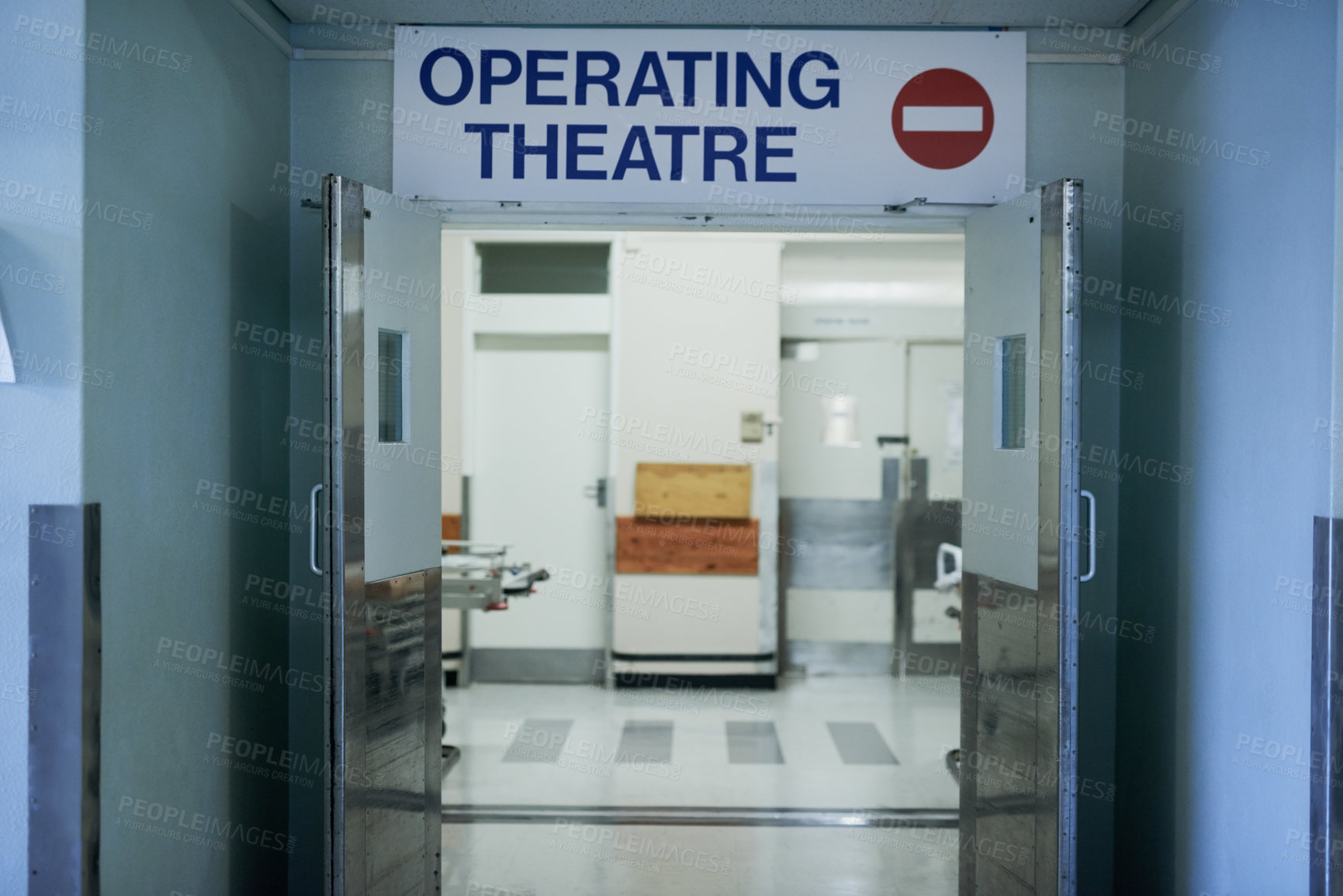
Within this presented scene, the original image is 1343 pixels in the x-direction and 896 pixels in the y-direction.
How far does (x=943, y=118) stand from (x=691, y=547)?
3.30 m

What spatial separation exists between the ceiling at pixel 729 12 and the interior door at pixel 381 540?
705 millimetres

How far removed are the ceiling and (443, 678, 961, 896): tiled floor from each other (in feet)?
9.61

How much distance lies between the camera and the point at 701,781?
4297 millimetres

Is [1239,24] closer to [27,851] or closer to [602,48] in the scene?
[602,48]

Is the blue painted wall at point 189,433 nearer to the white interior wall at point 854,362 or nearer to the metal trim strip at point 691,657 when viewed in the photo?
the metal trim strip at point 691,657

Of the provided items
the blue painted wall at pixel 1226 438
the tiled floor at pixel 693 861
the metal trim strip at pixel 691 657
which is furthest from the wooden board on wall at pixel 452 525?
the blue painted wall at pixel 1226 438

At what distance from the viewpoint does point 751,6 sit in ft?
9.85

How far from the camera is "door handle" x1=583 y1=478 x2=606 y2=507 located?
20.1 feet

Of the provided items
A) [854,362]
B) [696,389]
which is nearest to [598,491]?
[696,389]

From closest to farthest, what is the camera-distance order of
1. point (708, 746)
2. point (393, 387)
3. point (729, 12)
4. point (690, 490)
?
point (393, 387) < point (729, 12) < point (708, 746) < point (690, 490)

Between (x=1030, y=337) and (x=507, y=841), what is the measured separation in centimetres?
265

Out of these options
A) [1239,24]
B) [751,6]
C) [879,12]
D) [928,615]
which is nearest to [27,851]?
[751,6]

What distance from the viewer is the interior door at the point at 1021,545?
2.57 meters

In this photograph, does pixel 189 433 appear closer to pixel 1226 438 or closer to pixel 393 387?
pixel 393 387
